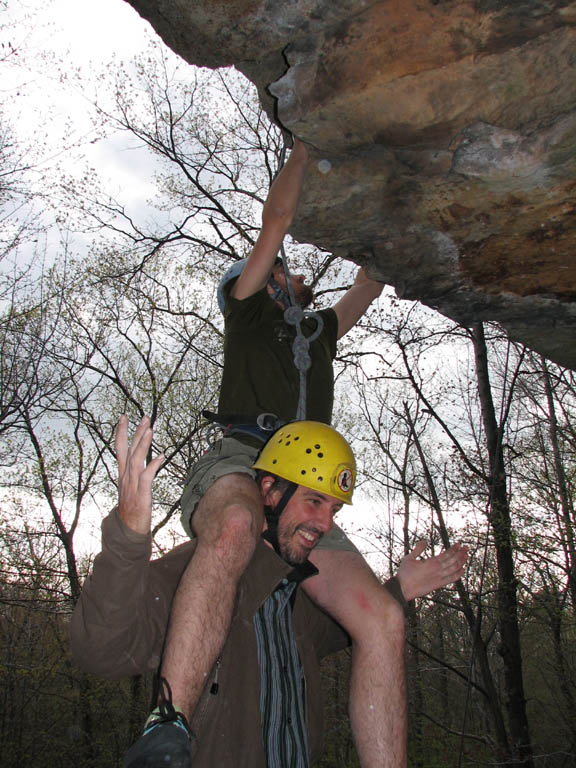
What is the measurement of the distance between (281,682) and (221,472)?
1.04m

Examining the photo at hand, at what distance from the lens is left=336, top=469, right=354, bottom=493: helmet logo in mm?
Answer: 2645

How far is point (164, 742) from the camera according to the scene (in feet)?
4.95

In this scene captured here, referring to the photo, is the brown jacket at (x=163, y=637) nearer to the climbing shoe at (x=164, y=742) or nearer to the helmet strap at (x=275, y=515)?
the helmet strap at (x=275, y=515)

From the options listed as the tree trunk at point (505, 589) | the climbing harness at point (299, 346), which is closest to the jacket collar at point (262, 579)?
the climbing harness at point (299, 346)

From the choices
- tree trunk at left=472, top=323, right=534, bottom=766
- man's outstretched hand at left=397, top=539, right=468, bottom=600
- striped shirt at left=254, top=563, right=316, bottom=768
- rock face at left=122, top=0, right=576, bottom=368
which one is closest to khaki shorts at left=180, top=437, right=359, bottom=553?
striped shirt at left=254, top=563, right=316, bottom=768

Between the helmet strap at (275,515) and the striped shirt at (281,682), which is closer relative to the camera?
the striped shirt at (281,682)

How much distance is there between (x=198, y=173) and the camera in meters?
9.43

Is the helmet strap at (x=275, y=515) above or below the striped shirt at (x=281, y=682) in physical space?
above

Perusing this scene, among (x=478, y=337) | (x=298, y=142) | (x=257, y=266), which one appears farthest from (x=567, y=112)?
(x=478, y=337)

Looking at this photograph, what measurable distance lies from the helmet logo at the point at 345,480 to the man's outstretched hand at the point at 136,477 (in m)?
1.02

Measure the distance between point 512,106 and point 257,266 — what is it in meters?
1.29

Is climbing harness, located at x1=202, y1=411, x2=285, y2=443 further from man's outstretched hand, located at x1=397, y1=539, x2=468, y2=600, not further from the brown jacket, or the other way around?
man's outstretched hand, located at x1=397, y1=539, x2=468, y2=600

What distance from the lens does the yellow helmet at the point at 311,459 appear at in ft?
8.38

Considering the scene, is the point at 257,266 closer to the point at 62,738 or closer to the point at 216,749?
the point at 216,749
